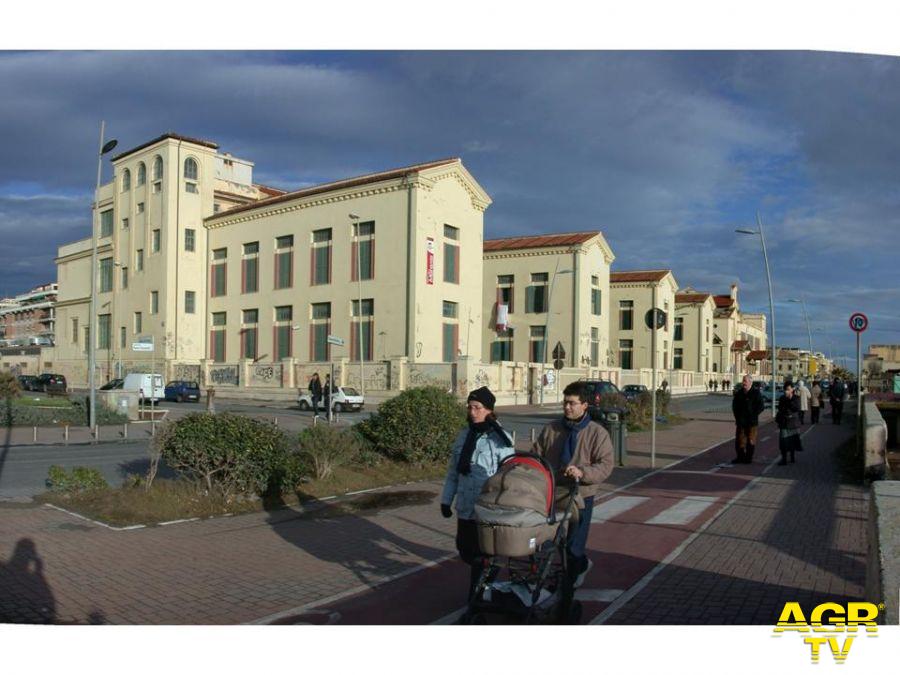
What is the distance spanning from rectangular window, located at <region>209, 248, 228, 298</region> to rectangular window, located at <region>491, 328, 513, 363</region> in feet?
71.2

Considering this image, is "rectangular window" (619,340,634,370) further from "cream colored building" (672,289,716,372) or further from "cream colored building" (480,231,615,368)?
"cream colored building" (672,289,716,372)

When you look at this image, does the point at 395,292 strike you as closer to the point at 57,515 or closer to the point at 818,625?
the point at 57,515

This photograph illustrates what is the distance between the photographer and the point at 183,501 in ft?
32.6

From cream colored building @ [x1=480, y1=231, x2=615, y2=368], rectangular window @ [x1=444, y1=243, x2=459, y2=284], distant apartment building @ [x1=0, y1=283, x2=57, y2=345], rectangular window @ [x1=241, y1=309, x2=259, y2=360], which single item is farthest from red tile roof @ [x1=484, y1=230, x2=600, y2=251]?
distant apartment building @ [x1=0, y1=283, x2=57, y2=345]

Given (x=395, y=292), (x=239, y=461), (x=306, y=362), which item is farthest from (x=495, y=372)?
(x=239, y=461)

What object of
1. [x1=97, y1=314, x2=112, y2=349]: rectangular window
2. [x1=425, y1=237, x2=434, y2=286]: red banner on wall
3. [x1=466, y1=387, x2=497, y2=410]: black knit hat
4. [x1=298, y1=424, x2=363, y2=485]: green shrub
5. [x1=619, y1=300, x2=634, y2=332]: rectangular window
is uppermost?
[x1=425, y1=237, x2=434, y2=286]: red banner on wall

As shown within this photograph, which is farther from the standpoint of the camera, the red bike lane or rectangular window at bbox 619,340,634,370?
rectangular window at bbox 619,340,634,370

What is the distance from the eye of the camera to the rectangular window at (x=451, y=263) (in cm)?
4994

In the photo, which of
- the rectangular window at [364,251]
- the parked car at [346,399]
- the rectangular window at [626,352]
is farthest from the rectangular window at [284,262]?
the rectangular window at [626,352]

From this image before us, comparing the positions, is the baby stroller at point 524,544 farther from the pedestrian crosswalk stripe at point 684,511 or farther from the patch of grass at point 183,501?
the patch of grass at point 183,501

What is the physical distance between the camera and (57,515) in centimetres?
969

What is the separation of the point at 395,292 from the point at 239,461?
1489 inches

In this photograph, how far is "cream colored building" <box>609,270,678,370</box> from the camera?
73000 mm

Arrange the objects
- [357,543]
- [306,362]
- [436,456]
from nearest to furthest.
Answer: [357,543]
[436,456]
[306,362]
